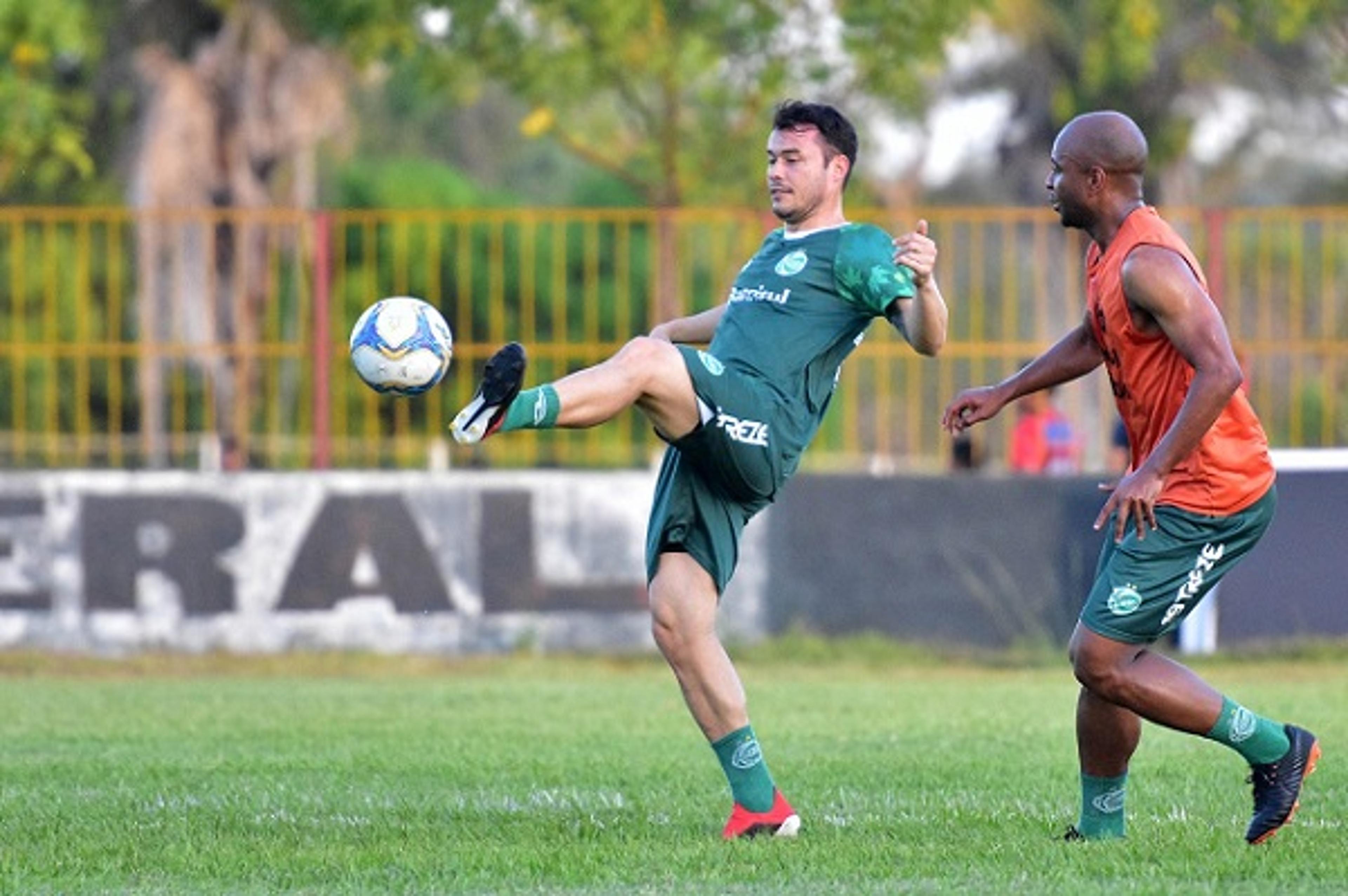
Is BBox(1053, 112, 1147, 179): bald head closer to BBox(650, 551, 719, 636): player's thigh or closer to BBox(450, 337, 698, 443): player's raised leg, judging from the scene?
BBox(450, 337, 698, 443): player's raised leg

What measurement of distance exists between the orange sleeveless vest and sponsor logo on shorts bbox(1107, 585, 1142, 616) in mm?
257

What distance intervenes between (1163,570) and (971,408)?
963 mm

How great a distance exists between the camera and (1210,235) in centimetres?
1675

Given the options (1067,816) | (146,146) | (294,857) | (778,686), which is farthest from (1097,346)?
(146,146)

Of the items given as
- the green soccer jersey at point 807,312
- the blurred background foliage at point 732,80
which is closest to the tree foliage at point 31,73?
the blurred background foliage at point 732,80

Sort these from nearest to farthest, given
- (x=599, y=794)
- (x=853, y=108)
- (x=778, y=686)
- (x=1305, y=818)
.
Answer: (x=1305, y=818), (x=599, y=794), (x=778, y=686), (x=853, y=108)

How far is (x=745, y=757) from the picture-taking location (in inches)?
298

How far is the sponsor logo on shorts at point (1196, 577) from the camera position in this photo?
278 inches

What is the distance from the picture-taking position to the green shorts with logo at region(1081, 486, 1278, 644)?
23.0 ft

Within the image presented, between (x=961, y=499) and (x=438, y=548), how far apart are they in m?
3.31

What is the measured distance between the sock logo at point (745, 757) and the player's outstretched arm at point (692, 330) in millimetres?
1310

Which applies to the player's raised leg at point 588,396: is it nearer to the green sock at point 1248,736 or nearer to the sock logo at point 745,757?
the sock logo at point 745,757

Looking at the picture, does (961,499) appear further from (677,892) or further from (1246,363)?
(677,892)

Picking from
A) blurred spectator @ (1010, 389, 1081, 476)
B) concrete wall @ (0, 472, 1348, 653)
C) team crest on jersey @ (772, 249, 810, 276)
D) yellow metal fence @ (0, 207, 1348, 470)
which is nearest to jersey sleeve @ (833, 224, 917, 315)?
team crest on jersey @ (772, 249, 810, 276)
